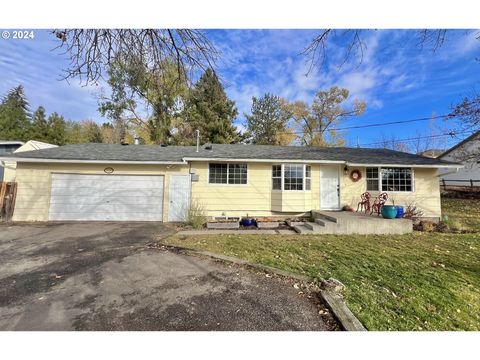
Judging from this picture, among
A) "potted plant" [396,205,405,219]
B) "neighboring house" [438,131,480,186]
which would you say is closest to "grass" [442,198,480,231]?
"potted plant" [396,205,405,219]

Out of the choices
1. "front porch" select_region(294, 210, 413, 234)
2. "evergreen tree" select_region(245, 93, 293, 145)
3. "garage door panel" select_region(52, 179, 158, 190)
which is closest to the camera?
"front porch" select_region(294, 210, 413, 234)

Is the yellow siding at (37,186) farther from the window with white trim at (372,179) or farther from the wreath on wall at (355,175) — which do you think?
the window with white trim at (372,179)

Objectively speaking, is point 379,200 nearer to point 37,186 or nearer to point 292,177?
point 292,177

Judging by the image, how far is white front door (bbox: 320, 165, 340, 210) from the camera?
10039 mm

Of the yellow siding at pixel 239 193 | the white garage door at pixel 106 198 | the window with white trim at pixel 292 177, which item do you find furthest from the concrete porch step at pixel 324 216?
the white garage door at pixel 106 198

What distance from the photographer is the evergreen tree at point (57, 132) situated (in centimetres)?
2503

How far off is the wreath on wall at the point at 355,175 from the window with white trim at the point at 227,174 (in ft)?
16.2

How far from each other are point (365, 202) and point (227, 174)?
6.24 m

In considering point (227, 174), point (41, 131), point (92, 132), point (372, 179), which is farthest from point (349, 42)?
point (41, 131)

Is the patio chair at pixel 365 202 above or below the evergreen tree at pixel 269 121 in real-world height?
below

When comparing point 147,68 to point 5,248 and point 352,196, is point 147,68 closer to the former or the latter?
point 5,248

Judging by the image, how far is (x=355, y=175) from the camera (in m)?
10.0

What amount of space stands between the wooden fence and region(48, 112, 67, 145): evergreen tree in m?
20.3

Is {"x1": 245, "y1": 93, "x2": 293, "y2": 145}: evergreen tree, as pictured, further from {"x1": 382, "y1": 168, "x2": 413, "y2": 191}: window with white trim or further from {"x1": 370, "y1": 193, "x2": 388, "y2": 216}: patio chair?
{"x1": 370, "y1": 193, "x2": 388, "y2": 216}: patio chair
